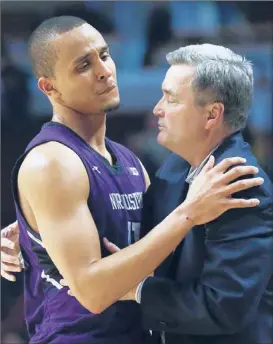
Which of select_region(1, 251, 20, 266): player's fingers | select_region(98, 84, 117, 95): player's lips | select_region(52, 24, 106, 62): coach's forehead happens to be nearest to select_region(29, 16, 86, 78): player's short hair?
select_region(52, 24, 106, 62): coach's forehead

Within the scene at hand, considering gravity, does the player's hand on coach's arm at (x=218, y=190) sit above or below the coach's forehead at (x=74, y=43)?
below

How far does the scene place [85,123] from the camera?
1.61 m

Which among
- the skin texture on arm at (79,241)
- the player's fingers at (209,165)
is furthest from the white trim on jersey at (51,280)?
the player's fingers at (209,165)

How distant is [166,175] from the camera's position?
1678mm

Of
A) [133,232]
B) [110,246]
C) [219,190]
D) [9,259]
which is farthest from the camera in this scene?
[9,259]

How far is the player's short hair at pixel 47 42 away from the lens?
60.7 inches

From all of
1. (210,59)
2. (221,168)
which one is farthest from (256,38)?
(221,168)

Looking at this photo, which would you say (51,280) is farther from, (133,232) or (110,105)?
(110,105)

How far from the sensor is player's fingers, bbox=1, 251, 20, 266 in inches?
70.4

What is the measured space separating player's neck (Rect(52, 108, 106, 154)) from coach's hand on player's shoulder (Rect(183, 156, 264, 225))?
0.32 m

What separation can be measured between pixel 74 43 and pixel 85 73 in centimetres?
7

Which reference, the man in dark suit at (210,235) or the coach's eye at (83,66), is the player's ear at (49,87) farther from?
the man in dark suit at (210,235)

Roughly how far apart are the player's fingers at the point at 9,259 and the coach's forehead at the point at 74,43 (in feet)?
1.89

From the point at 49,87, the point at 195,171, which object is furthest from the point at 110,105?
the point at 195,171
